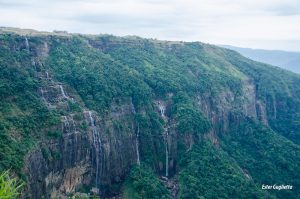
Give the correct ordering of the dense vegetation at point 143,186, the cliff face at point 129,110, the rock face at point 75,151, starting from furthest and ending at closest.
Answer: the dense vegetation at point 143,186, the cliff face at point 129,110, the rock face at point 75,151

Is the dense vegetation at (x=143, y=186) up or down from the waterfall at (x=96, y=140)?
down

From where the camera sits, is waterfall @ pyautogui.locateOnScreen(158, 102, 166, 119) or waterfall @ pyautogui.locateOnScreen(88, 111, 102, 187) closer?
waterfall @ pyautogui.locateOnScreen(88, 111, 102, 187)

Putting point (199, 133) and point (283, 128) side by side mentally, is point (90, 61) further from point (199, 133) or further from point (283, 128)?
point (283, 128)

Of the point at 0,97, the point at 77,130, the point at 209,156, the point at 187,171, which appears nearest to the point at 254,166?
the point at 209,156

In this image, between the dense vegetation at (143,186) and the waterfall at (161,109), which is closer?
the dense vegetation at (143,186)

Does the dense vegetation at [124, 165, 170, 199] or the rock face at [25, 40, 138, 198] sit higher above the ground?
the rock face at [25, 40, 138, 198]

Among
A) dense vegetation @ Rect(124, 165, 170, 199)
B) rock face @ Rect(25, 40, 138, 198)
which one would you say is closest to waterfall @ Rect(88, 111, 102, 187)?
rock face @ Rect(25, 40, 138, 198)

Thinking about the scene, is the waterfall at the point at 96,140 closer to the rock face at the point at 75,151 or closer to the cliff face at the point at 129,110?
the rock face at the point at 75,151

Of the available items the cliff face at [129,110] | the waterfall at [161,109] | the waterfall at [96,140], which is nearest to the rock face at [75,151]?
the waterfall at [96,140]

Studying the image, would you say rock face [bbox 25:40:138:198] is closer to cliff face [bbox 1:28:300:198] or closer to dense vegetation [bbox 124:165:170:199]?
cliff face [bbox 1:28:300:198]
